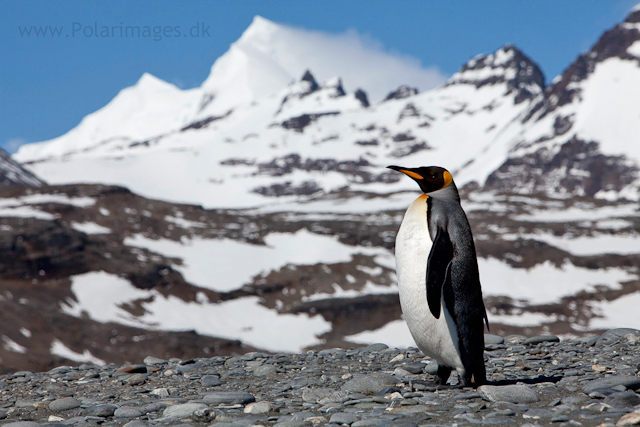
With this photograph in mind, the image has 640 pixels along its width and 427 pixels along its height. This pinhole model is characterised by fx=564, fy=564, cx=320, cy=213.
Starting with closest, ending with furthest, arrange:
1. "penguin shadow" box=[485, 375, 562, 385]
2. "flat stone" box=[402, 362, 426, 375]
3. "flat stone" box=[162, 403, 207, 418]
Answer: "flat stone" box=[162, 403, 207, 418] < "penguin shadow" box=[485, 375, 562, 385] < "flat stone" box=[402, 362, 426, 375]

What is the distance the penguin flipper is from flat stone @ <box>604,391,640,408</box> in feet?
6.24

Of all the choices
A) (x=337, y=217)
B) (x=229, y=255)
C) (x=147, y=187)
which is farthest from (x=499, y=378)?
(x=147, y=187)

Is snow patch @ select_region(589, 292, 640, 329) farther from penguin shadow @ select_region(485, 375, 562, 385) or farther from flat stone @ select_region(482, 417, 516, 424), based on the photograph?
flat stone @ select_region(482, 417, 516, 424)

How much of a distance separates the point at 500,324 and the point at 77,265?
147 feet

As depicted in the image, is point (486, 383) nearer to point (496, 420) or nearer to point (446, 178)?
point (496, 420)

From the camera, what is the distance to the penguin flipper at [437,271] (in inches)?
257

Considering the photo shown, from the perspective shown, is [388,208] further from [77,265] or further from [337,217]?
[77,265]

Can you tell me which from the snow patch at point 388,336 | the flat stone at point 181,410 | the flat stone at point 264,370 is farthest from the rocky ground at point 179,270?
the flat stone at point 181,410

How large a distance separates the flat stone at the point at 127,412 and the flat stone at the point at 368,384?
2.37m

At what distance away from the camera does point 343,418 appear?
5.33 meters

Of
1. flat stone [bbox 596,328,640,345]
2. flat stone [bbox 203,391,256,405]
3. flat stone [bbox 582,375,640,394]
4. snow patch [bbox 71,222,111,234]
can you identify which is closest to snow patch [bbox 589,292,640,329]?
flat stone [bbox 596,328,640,345]

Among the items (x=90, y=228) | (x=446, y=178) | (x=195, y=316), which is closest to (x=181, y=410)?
(x=446, y=178)

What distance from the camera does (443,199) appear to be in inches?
276

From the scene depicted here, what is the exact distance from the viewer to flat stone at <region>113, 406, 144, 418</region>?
628 cm
